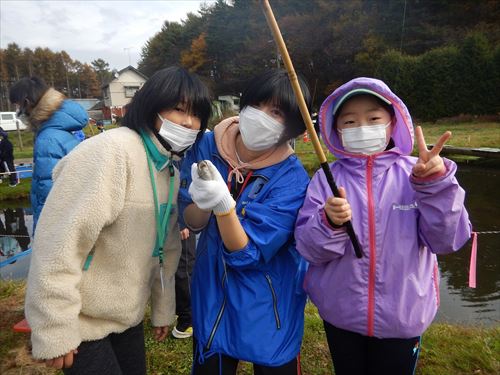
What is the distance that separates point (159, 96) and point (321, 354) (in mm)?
2455

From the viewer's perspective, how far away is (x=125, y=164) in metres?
1.61

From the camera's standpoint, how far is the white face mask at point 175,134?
5.90 feet

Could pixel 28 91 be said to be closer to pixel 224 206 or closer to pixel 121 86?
pixel 224 206

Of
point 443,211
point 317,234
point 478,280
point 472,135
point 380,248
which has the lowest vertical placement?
point 478,280

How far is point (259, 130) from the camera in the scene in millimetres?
1900

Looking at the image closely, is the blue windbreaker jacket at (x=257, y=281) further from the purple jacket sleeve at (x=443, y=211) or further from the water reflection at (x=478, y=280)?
the water reflection at (x=478, y=280)

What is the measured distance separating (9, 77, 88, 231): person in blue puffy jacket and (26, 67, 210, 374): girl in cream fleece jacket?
150 cm

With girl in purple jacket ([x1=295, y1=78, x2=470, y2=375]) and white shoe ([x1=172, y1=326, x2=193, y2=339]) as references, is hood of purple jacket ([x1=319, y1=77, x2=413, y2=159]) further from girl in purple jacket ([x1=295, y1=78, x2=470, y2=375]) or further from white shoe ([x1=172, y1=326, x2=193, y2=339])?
white shoe ([x1=172, y1=326, x2=193, y2=339])

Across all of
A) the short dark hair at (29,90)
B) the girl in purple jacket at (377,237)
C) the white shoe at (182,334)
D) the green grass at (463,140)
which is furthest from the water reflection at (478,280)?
the short dark hair at (29,90)

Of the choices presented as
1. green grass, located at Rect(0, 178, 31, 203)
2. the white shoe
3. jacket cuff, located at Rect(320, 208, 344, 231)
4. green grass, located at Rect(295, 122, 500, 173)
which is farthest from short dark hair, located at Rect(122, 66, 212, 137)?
green grass, located at Rect(0, 178, 31, 203)

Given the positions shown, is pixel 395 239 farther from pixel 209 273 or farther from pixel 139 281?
pixel 139 281

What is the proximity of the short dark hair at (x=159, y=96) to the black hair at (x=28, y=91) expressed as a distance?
168 cm

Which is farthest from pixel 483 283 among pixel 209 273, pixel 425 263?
pixel 209 273

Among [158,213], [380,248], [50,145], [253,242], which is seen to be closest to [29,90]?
[50,145]
